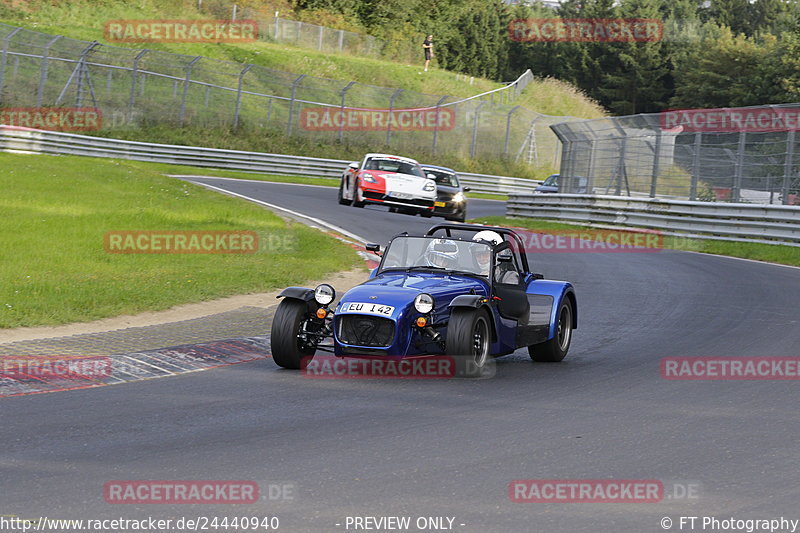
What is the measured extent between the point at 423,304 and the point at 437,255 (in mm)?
1400

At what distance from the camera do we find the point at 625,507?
5484mm

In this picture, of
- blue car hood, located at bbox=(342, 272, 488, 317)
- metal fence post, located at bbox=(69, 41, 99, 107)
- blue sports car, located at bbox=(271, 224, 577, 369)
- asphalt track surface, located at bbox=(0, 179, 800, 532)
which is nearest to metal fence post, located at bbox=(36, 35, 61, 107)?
metal fence post, located at bbox=(69, 41, 99, 107)

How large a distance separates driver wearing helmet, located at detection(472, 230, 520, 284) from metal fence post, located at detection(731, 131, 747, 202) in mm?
14976

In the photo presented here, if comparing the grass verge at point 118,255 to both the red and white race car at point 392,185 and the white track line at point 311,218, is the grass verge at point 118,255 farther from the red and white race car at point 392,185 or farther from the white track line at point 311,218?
the red and white race car at point 392,185

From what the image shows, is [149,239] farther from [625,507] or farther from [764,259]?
[625,507]

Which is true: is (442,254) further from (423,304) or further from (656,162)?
(656,162)

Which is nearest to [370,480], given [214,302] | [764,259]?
[214,302]

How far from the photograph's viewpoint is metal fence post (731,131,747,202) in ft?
79.0

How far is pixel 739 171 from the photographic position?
2433 centimetres

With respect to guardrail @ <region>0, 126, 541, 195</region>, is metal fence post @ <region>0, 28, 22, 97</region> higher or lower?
higher

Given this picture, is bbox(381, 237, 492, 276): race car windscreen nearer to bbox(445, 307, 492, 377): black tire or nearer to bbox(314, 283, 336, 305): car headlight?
bbox(445, 307, 492, 377): black tire

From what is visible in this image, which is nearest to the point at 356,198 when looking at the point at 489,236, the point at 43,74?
the point at 489,236

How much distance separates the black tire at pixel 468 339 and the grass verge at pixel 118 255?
463 cm

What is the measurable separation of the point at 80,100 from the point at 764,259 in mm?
29057
